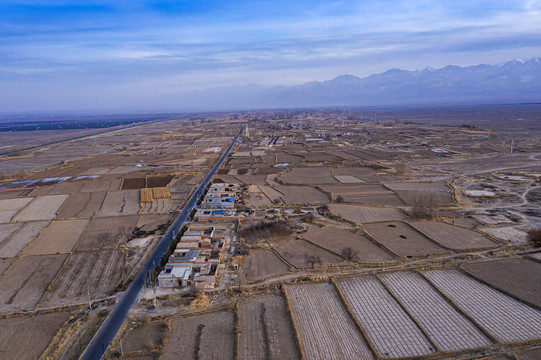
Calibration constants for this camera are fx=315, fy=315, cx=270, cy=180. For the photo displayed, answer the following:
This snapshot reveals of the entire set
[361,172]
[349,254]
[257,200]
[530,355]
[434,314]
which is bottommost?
[530,355]

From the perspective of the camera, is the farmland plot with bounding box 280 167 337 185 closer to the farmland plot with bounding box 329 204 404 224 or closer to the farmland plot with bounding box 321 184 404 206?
the farmland plot with bounding box 321 184 404 206

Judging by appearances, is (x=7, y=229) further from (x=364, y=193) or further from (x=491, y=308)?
(x=491, y=308)

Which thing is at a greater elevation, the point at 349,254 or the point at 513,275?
the point at 349,254

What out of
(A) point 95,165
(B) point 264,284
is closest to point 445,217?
(B) point 264,284

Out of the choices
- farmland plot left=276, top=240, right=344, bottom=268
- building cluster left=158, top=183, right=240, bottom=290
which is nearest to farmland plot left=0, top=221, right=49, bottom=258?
building cluster left=158, top=183, right=240, bottom=290

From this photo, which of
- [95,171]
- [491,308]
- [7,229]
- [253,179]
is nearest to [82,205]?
[7,229]

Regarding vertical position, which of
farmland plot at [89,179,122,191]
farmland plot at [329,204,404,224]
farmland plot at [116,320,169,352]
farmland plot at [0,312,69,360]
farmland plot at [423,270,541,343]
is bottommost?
farmland plot at [423,270,541,343]

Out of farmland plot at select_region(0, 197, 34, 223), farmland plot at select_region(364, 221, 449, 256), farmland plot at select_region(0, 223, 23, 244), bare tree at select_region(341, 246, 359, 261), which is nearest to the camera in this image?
bare tree at select_region(341, 246, 359, 261)
